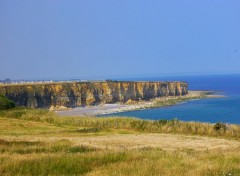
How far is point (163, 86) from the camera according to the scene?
470 feet

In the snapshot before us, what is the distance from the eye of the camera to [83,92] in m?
119

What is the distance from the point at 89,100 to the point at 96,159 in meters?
108

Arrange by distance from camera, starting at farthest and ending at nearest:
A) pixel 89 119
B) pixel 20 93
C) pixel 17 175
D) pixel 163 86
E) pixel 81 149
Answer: pixel 163 86
pixel 20 93
pixel 89 119
pixel 81 149
pixel 17 175

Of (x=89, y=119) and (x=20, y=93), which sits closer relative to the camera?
(x=89, y=119)

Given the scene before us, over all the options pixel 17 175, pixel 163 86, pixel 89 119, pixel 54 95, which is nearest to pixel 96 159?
pixel 17 175

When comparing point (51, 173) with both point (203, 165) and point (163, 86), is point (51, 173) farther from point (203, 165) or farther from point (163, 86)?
point (163, 86)

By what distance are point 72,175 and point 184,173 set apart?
277 centimetres

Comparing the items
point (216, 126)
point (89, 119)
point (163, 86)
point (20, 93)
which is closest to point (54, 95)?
point (20, 93)

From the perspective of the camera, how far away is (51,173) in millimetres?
10797

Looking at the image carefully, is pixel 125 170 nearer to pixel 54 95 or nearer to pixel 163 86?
pixel 54 95

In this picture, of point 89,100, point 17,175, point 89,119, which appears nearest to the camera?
point 17,175

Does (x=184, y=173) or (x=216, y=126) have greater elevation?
(x=184, y=173)

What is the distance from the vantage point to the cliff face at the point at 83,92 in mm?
102312

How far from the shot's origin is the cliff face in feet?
336
